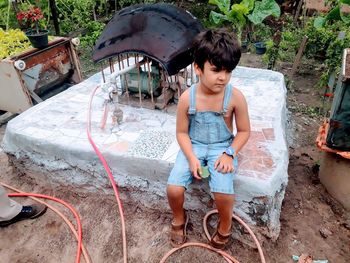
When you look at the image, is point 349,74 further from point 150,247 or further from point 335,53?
point 335,53

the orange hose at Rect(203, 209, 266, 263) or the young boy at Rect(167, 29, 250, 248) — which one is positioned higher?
the young boy at Rect(167, 29, 250, 248)

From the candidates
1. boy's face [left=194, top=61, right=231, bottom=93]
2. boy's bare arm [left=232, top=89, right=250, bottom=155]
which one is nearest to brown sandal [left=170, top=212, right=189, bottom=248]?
boy's bare arm [left=232, top=89, right=250, bottom=155]

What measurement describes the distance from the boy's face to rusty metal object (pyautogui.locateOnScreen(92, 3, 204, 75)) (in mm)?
867

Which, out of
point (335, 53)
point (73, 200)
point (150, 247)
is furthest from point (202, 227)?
point (335, 53)

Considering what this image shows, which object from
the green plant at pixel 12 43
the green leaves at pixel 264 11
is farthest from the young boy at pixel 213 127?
the green leaves at pixel 264 11

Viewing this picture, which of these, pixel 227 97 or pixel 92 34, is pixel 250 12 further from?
pixel 227 97

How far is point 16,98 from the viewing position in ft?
14.7

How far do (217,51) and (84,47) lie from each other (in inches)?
227

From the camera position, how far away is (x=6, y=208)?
9.34 ft

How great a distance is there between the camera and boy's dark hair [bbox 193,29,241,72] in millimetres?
2025

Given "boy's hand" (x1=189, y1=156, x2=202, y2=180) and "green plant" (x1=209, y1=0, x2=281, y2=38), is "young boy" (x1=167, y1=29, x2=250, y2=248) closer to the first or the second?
"boy's hand" (x1=189, y1=156, x2=202, y2=180)

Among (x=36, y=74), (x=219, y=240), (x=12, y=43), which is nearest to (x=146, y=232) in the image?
(x=219, y=240)

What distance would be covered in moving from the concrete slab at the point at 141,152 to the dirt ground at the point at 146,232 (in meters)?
0.16

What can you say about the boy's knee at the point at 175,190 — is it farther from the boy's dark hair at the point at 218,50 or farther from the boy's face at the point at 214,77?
the boy's dark hair at the point at 218,50
